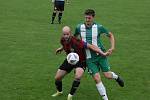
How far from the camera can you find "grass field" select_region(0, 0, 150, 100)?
11.1 meters

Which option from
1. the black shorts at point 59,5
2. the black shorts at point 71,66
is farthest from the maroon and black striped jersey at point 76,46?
the black shorts at point 59,5

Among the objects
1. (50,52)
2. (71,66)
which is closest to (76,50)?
(71,66)

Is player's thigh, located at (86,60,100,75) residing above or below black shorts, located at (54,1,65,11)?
below

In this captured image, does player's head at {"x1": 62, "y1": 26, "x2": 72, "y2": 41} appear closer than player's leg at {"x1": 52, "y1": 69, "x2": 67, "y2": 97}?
Yes

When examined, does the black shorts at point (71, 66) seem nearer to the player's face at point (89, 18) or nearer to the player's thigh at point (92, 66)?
the player's thigh at point (92, 66)

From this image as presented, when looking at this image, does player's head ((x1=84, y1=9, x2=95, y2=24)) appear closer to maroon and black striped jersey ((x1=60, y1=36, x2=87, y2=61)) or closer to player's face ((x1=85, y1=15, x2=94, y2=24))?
player's face ((x1=85, y1=15, x2=94, y2=24))

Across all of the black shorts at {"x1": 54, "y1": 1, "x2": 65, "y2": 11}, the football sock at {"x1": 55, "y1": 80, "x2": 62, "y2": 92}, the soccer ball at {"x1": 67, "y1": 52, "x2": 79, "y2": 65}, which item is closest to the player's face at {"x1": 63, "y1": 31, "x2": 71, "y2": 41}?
the soccer ball at {"x1": 67, "y1": 52, "x2": 79, "y2": 65}

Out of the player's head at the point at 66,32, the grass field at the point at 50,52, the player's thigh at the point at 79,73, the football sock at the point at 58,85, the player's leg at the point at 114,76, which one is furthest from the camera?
the grass field at the point at 50,52

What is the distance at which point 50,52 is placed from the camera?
1586 cm

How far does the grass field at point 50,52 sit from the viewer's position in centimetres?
1109

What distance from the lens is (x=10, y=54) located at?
15328 millimetres

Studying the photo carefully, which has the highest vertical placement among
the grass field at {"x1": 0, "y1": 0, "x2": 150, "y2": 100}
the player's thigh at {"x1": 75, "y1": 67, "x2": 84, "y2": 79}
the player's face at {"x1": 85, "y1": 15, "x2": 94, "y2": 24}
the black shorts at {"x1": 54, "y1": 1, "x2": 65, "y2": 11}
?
the player's face at {"x1": 85, "y1": 15, "x2": 94, "y2": 24}

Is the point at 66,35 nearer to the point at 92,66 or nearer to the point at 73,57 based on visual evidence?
the point at 73,57

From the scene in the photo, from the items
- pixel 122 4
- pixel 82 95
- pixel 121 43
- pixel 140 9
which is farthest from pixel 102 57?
pixel 122 4
